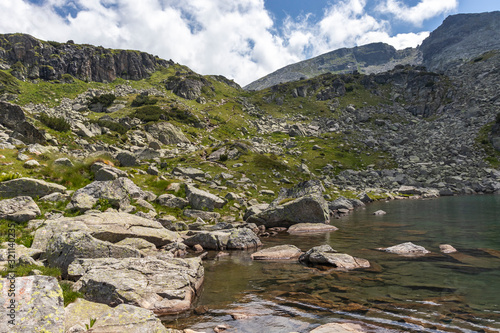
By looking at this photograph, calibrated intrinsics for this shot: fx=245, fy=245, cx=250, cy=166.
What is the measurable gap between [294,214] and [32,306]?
24240 mm

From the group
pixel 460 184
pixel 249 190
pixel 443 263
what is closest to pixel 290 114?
pixel 460 184

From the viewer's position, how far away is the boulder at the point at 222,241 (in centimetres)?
1916

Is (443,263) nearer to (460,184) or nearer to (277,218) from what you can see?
(277,218)

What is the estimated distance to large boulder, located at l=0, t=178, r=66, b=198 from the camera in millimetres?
16819

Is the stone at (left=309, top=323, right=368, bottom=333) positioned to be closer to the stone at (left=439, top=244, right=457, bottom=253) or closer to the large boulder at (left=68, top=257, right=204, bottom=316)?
the large boulder at (left=68, top=257, right=204, bottom=316)

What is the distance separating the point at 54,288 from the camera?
663cm

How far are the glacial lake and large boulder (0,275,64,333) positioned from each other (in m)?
3.38

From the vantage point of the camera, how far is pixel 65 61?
134375 millimetres

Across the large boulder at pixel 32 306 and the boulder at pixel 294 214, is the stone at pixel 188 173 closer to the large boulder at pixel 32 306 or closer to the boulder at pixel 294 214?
the boulder at pixel 294 214

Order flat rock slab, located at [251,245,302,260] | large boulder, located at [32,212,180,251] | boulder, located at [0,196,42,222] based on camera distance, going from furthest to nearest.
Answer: flat rock slab, located at [251,245,302,260] < boulder, located at [0,196,42,222] < large boulder, located at [32,212,180,251]

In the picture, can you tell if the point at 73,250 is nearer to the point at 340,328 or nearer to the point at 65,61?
the point at 340,328

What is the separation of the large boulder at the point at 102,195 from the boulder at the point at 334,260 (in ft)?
51.9

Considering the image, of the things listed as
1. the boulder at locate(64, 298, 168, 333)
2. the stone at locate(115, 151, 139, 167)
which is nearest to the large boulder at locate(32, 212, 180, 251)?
the boulder at locate(64, 298, 168, 333)

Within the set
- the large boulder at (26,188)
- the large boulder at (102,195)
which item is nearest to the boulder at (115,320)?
the large boulder at (102,195)
